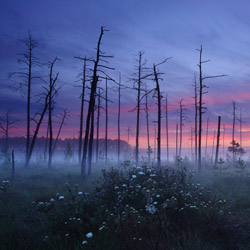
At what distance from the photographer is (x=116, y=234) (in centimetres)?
430

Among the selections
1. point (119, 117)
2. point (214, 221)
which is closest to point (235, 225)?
point (214, 221)

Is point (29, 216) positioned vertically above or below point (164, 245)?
below

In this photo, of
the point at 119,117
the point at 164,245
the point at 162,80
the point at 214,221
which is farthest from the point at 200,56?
the point at 164,245

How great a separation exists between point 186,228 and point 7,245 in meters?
3.79

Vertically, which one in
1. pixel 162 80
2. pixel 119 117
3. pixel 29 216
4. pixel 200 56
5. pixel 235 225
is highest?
pixel 200 56

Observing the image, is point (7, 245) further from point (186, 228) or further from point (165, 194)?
point (165, 194)

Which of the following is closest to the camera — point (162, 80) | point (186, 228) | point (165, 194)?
point (186, 228)

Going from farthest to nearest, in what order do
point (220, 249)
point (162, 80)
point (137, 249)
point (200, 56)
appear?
point (200, 56) → point (162, 80) → point (220, 249) → point (137, 249)

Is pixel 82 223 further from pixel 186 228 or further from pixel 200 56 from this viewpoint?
pixel 200 56

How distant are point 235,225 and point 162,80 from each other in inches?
544

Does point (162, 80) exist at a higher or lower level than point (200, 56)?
lower

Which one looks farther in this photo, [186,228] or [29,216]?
[29,216]

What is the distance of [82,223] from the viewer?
202 inches

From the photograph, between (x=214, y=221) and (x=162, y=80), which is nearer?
(x=214, y=221)
